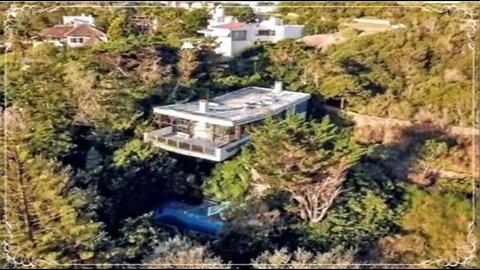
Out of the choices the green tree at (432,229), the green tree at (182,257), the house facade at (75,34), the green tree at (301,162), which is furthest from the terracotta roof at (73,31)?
the green tree at (432,229)

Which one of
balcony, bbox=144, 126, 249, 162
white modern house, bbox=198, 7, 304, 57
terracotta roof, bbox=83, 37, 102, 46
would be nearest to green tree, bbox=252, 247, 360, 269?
balcony, bbox=144, 126, 249, 162

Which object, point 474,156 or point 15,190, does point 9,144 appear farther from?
point 474,156

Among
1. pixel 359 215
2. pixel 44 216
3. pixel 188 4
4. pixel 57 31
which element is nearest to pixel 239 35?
pixel 188 4

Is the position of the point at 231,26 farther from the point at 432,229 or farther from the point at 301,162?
the point at 432,229

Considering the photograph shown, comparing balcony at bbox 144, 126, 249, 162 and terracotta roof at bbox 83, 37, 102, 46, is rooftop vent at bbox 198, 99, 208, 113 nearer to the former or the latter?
balcony at bbox 144, 126, 249, 162

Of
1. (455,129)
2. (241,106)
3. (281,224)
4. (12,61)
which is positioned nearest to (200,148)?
(241,106)

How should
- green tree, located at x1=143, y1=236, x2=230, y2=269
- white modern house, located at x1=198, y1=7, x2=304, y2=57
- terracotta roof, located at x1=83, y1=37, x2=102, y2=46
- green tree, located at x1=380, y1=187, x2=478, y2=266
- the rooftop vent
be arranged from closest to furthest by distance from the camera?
green tree, located at x1=143, y1=236, x2=230, y2=269, green tree, located at x1=380, y1=187, x2=478, y2=266, the rooftop vent, terracotta roof, located at x1=83, y1=37, x2=102, y2=46, white modern house, located at x1=198, y1=7, x2=304, y2=57
